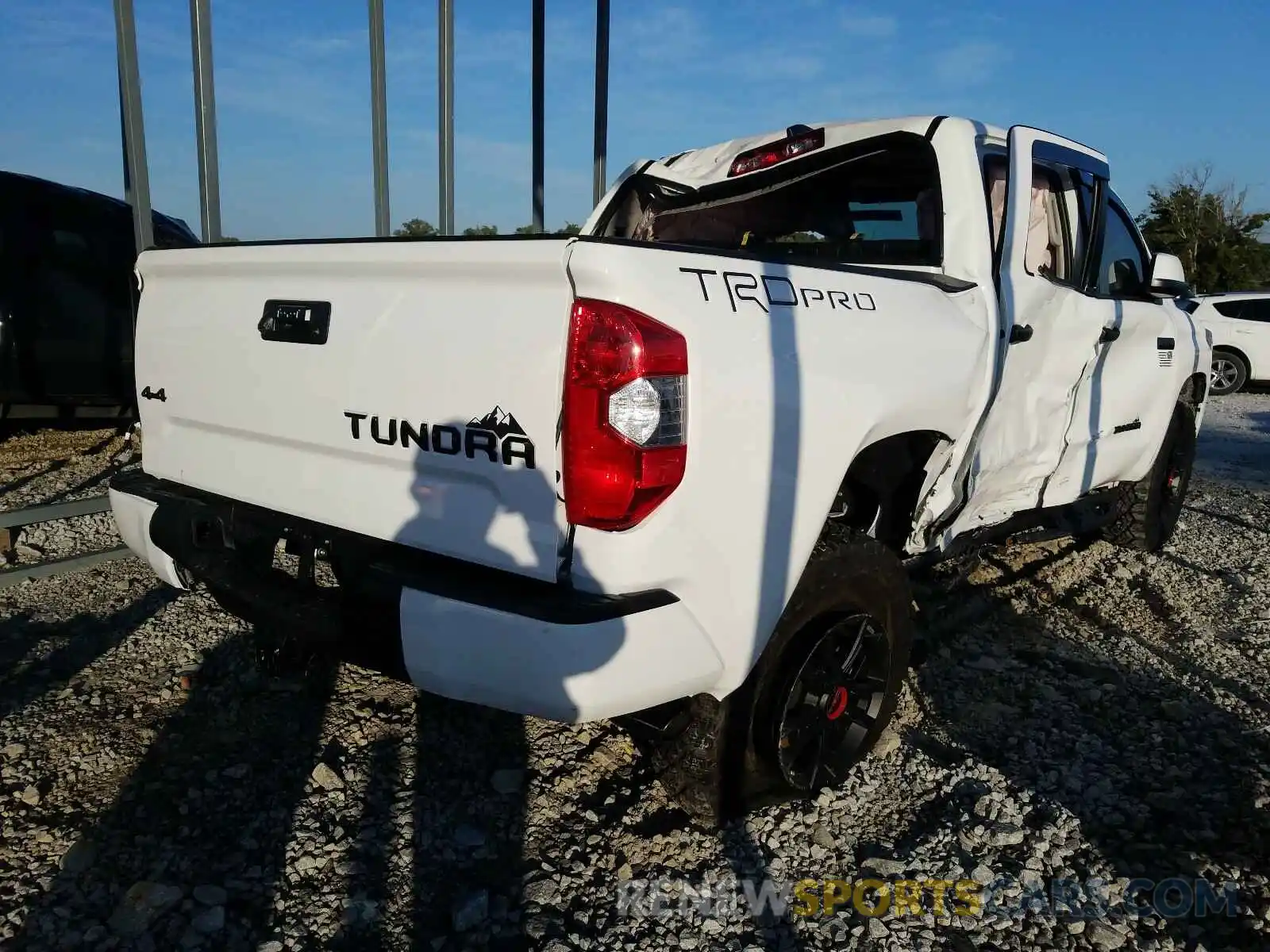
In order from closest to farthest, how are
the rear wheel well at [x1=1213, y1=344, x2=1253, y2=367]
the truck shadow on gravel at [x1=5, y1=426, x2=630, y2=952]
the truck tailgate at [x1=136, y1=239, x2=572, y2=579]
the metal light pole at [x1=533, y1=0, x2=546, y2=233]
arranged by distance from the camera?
the truck tailgate at [x1=136, y1=239, x2=572, y2=579] → the truck shadow on gravel at [x1=5, y1=426, x2=630, y2=952] → the metal light pole at [x1=533, y1=0, x2=546, y2=233] → the rear wheel well at [x1=1213, y1=344, x2=1253, y2=367]

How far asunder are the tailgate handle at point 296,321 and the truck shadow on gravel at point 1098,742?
210cm

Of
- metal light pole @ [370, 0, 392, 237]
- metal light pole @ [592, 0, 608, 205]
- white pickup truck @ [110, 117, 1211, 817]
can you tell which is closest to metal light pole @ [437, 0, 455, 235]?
metal light pole @ [370, 0, 392, 237]

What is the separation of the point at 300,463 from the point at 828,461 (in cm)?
139

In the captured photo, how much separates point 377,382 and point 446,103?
3.93m

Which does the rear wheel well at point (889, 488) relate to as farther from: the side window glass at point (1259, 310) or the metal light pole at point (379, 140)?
the side window glass at point (1259, 310)

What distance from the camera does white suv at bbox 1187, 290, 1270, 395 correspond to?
14508mm

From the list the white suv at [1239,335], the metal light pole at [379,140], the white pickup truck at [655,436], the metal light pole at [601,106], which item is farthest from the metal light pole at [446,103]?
the white suv at [1239,335]

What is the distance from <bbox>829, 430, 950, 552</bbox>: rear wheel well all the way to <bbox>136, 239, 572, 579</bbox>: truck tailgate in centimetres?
111

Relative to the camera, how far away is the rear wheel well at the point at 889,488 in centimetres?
288

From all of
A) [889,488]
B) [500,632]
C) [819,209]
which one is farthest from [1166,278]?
[500,632]

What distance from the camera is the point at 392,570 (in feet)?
7.43

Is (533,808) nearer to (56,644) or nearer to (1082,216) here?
(56,644)

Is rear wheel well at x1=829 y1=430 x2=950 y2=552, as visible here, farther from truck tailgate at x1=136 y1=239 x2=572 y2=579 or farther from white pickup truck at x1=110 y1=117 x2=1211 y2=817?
truck tailgate at x1=136 y1=239 x2=572 y2=579

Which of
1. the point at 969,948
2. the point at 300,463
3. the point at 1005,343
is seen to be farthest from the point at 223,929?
the point at 1005,343
